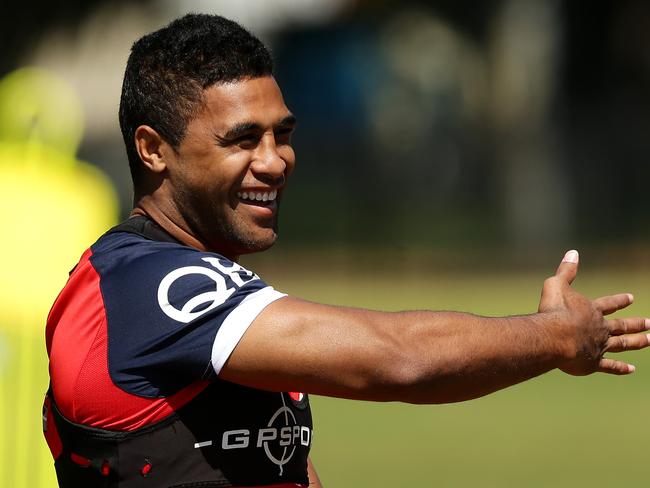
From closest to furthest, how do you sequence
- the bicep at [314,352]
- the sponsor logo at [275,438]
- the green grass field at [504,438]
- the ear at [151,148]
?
the bicep at [314,352], the sponsor logo at [275,438], the ear at [151,148], the green grass field at [504,438]

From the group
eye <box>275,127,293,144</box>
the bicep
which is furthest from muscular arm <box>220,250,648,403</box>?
eye <box>275,127,293,144</box>

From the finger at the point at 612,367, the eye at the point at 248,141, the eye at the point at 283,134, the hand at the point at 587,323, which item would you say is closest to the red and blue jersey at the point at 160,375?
the eye at the point at 248,141

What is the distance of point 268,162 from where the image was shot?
3.46 meters

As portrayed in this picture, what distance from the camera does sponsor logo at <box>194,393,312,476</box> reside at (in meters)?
3.22

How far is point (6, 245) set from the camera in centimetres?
571

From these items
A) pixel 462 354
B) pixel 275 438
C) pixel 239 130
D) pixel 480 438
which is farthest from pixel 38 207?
pixel 480 438

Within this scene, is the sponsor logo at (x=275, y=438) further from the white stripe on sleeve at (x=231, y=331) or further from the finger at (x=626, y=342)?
the finger at (x=626, y=342)

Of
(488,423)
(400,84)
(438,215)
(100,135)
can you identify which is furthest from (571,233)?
(488,423)

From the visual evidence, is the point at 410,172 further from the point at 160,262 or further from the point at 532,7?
the point at 160,262

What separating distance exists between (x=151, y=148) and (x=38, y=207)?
7.46ft

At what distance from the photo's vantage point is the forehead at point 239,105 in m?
3.42

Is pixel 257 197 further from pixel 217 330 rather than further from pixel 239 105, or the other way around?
pixel 217 330

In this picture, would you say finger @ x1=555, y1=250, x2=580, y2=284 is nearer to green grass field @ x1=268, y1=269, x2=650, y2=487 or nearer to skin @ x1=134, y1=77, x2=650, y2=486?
skin @ x1=134, y1=77, x2=650, y2=486

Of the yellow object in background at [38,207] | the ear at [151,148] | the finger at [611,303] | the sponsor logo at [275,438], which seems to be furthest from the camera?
the yellow object in background at [38,207]
